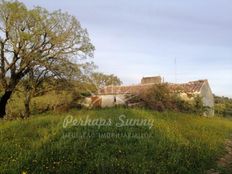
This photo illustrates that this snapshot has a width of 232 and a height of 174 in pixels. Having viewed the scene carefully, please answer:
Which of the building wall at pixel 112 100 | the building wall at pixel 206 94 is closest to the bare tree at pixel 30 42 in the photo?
the building wall at pixel 112 100

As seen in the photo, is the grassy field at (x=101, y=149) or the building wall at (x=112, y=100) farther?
the building wall at (x=112, y=100)

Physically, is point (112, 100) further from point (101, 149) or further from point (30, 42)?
point (101, 149)

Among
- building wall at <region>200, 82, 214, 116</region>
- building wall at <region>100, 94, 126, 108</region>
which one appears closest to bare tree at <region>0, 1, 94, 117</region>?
building wall at <region>100, 94, 126, 108</region>

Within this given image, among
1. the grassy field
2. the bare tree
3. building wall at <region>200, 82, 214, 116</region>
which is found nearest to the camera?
the grassy field

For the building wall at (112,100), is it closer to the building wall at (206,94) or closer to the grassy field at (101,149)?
the grassy field at (101,149)

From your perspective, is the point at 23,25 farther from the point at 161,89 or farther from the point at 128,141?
the point at 128,141

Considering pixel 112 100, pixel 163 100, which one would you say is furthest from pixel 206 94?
pixel 112 100

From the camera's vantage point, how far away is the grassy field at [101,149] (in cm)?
886

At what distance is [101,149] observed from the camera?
32.8 feet

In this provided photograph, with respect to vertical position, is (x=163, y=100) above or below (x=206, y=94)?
below

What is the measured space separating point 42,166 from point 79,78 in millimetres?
13855

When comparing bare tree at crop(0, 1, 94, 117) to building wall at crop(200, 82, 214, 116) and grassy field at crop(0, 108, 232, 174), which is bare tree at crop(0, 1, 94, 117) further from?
building wall at crop(200, 82, 214, 116)

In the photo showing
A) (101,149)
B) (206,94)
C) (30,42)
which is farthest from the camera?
(206,94)

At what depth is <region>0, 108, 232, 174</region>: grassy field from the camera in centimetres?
886
